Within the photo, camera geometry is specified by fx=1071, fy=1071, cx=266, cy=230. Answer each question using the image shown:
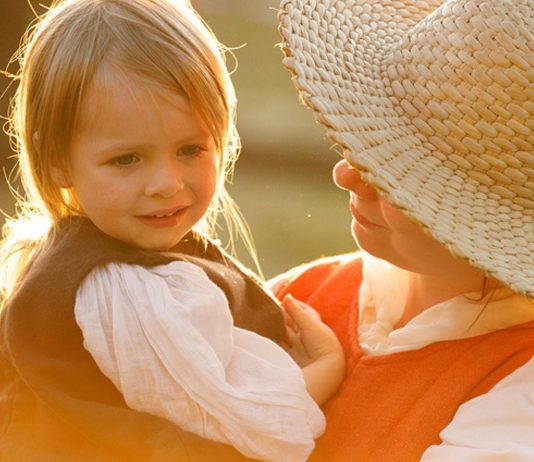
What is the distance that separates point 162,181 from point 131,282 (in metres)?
0.19

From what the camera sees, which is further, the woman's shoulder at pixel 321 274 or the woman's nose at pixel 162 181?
the woman's shoulder at pixel 321 274

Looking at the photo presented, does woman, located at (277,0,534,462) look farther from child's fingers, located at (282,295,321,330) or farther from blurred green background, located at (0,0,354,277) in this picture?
blurred green background, located at (0,0,354,277)

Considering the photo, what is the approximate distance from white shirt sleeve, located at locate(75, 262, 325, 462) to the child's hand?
10cm

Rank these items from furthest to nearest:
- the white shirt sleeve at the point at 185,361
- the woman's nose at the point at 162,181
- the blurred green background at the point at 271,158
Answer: the blurred green background at the point at 271,158, the woman's nose at the point at 162,181, the white shirt sleeve at the point at 185,361

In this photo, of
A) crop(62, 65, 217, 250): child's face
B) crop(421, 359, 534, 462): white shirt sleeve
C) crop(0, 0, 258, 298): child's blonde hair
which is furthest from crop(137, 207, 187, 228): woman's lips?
crop(421, 359, 534, 462): white shirt sleeve

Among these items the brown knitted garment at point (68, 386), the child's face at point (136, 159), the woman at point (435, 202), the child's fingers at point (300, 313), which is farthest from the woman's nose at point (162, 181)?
the child's fingers at point (300, 313)

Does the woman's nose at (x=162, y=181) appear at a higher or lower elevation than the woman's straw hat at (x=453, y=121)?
lower

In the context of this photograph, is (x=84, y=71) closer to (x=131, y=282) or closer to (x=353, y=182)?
(x=131, y=282)

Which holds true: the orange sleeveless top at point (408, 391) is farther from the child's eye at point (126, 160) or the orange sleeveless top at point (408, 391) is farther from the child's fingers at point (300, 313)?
the child's eye at point (126, 160)

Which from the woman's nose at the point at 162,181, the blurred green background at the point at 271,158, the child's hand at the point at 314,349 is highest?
the woman's nose at the point at 162,181

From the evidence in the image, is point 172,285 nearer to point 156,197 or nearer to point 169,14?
point 156,197

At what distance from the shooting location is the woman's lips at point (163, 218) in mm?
1801

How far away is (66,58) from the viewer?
5.81 feet

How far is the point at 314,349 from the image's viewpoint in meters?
1.94
